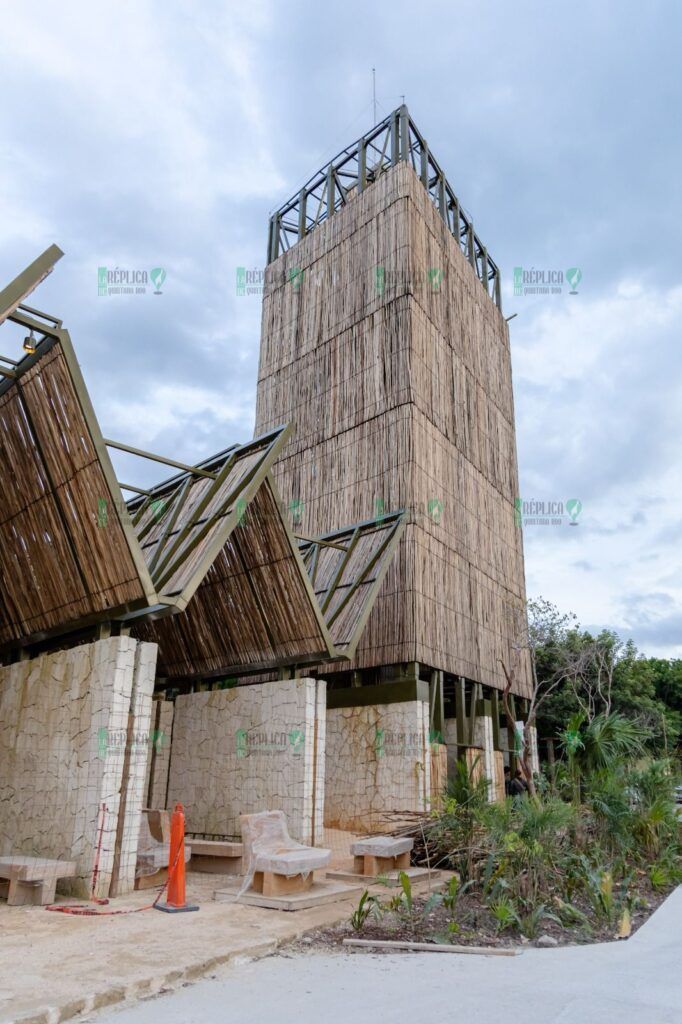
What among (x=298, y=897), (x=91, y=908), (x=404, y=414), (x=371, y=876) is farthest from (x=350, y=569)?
(x=91, y=908)

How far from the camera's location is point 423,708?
1327 cm

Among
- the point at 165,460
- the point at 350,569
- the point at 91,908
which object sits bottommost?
the point at 91,908

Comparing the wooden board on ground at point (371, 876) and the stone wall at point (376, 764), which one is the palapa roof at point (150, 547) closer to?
the stone wall at point (376, 764)

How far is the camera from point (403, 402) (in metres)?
15.7

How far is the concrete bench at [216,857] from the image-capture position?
362 inches

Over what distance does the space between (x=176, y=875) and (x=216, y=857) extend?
286cm

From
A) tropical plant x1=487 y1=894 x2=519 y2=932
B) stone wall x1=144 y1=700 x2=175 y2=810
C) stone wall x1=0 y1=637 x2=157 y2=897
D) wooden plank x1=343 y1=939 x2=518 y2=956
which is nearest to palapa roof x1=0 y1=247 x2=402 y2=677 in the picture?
stone wall x1=0 y1=637 x2=157 y2=897

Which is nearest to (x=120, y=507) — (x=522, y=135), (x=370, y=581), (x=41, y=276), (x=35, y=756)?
(x=41, y=276)

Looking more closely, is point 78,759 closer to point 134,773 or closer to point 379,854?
point 134,773

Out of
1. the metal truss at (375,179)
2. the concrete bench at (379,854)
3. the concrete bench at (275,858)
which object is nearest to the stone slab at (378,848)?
the concrete bench at (379,854)

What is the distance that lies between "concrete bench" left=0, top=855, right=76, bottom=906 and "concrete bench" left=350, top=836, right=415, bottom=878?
3.59 meters

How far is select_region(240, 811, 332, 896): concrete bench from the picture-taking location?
7.29 meters

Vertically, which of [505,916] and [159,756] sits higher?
[159,756]

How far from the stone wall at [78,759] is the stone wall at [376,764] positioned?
599 cm
